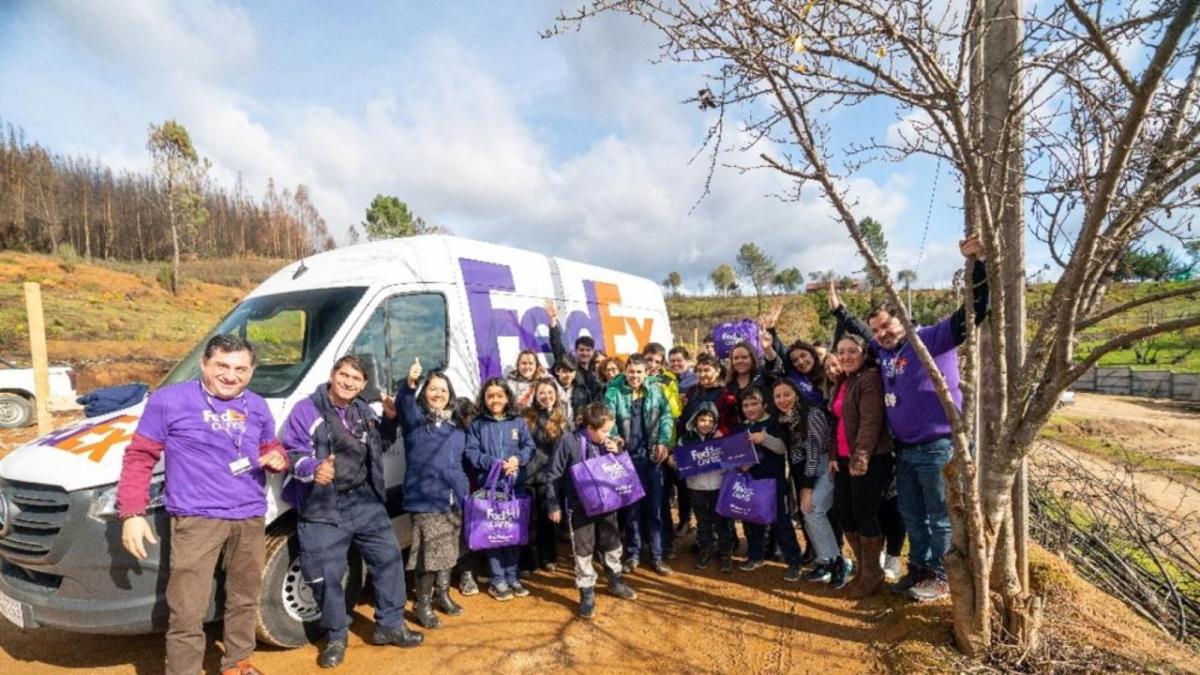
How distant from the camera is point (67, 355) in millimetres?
17328

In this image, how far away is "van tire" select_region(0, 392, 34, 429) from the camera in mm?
11234

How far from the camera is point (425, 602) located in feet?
13.2

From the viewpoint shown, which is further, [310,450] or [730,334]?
[730,334]

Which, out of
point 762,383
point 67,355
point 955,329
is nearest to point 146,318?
point 67,355

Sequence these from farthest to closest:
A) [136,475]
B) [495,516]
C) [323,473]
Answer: [495,516] → [323,473] → [136,475]

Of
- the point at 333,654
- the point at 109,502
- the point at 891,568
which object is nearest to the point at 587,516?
the point at 333,654

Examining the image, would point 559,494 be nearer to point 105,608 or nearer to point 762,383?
point 762,383

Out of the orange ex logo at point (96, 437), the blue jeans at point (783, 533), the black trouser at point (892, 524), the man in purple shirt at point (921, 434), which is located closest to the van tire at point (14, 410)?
the orange ex logo at point (96, 437)

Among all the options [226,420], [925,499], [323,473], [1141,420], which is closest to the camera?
[226,420]

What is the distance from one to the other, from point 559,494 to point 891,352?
2.69 metres

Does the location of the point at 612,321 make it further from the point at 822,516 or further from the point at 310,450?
the point at 310,450

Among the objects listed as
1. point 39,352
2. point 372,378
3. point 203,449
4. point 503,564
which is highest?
point 39,352

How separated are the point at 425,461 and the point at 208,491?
129cm

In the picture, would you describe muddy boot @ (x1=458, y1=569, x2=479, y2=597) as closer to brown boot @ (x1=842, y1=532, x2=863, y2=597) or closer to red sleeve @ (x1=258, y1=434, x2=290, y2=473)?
red sleeve @ (x1=258, y1=434, x2=290, y2=473)
